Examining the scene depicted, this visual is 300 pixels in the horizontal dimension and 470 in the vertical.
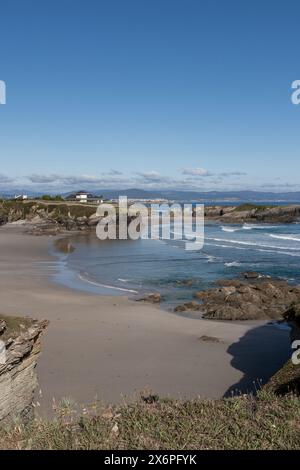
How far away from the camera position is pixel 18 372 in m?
9.05

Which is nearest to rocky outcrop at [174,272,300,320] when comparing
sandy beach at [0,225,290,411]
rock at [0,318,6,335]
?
sandy beach at [0,225,290,411]

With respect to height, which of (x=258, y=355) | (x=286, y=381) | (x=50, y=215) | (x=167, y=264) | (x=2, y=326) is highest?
(x=50, y=215)

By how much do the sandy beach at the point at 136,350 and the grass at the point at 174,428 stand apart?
144 cm

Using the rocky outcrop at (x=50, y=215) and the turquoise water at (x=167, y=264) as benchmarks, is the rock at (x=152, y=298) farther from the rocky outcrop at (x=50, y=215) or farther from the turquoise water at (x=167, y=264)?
the rocky outcrop at (x=50, y=215)

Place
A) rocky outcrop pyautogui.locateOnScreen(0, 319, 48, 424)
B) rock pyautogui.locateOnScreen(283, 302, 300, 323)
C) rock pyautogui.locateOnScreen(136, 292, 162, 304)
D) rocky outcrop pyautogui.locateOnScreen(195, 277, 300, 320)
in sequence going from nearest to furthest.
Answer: rocky outcrop pyautogui.locateOnScreen(0, 319, 48, 424), rock pyautogui.locateOnScreen(283, 302, 300, 323), rocky outcrop pyautogui.locateOnScreen(195, 277, 300, 320), rock pyautogui.locateOnScreen(136, 292, 162, 304)

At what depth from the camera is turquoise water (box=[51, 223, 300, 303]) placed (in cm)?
2945

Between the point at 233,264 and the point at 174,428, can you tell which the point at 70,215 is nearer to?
the point at 233,264

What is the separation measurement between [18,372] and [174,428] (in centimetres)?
416

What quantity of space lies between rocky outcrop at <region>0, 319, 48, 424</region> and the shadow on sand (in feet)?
16.8

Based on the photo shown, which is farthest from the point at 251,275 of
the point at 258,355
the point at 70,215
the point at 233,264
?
the point at 70,215

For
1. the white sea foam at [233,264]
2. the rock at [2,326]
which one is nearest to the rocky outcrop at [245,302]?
the white sea foam at [233,264]

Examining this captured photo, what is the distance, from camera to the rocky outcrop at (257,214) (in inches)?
3745

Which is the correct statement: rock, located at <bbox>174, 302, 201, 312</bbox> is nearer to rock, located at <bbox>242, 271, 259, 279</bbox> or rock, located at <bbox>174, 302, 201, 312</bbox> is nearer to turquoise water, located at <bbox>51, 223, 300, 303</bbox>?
turquoise water, located at <bbox>51, 223, 300, 303</bbox>
